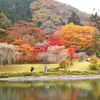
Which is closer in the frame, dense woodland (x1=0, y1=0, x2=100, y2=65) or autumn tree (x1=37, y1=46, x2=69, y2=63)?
dense woodland (x1=0, y1=0, x2=100, y2=65)

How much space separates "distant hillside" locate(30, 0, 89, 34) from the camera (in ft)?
190

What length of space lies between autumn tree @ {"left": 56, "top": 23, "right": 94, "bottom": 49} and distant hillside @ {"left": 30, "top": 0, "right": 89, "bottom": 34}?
36.8 feet

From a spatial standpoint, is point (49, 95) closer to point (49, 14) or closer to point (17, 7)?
point (49, 14)

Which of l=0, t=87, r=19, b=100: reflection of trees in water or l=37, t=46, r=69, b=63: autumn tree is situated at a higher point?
l=37, t=46, r=69, b=63: autumn tree

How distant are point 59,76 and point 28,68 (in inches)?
278

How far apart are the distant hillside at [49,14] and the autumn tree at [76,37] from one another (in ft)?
36.8

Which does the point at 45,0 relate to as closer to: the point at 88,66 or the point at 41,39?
the point at 41,39

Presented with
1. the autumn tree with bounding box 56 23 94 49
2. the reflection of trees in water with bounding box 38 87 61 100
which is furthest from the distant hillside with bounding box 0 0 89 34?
the reflection of trees in water with bounding box 38 87 61 100

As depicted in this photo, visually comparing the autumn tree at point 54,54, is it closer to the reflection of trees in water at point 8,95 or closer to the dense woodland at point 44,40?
the dense woodland at point 44,40

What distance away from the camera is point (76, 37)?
4434 cm

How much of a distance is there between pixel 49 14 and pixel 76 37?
2895 centimetres

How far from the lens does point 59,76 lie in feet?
92.9

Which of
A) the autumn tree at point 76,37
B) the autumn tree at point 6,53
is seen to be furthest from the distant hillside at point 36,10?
the autumn tree at point 6,53

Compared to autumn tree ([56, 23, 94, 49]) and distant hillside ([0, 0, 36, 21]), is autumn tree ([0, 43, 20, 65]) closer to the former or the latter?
autumn tree ([56, 23, 94, 49])
